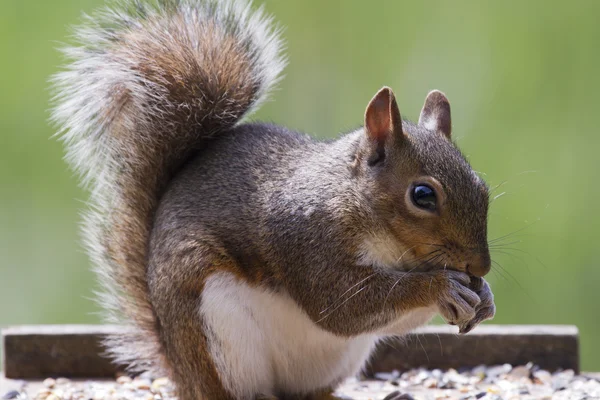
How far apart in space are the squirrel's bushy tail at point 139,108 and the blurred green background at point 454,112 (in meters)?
2.54

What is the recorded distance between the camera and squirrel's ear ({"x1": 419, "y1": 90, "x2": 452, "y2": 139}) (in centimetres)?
319

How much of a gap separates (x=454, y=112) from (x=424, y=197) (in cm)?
329

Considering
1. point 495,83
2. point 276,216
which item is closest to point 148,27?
point 276,216

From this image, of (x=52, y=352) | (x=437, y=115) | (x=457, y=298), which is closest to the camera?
(x=457, y=298)

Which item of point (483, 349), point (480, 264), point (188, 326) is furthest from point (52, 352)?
point (480, 264)

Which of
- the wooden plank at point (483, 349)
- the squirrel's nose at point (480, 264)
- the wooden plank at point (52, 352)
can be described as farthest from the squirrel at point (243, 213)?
the wooden plank at point (483, 349)

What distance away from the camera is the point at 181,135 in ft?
10.7

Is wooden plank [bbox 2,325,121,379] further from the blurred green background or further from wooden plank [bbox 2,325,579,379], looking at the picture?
the blurred green background

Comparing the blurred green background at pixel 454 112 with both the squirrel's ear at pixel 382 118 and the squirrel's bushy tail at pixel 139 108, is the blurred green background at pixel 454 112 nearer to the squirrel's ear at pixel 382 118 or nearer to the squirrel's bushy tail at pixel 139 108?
the squirrel's bushy tail at pixel 139 108

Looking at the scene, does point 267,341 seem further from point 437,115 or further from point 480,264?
point 437,115

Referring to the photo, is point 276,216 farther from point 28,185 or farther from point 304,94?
point 28,185

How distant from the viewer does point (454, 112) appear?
5.97 m

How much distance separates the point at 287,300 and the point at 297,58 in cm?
341

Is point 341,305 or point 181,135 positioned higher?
point 181,135
